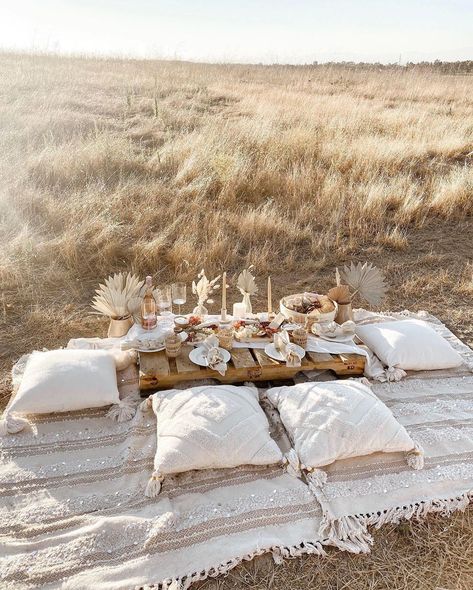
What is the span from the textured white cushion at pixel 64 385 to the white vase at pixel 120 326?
524 mm

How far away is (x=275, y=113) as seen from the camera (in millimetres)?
10016

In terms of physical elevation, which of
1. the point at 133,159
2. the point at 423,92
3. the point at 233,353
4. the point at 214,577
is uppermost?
the point at 423,92

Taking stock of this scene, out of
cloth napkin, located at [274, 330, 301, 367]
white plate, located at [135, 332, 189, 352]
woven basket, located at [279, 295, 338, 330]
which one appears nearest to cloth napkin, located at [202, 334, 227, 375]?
white plate, located at [135, 332, 189, 352]

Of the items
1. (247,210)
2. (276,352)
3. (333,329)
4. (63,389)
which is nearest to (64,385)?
(63,389)

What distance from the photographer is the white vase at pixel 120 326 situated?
3.60 m

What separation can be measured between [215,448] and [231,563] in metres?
0.52

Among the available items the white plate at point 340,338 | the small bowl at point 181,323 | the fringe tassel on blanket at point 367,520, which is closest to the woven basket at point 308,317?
the white plate at point 340,338

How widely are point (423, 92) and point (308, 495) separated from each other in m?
14.2

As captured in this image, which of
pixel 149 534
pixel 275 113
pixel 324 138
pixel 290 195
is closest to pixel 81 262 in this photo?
pixel 290 195

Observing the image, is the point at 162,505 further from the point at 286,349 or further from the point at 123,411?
the point at 286,349

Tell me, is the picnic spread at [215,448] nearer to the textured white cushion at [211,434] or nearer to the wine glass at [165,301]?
the textured white cushion at [211,434]

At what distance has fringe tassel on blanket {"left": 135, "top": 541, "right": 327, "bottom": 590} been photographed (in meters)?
2.01

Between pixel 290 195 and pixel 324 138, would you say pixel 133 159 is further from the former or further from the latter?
pixel 324 138

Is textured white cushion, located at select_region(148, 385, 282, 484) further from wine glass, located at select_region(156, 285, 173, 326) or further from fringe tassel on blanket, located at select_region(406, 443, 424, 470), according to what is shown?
wine glass, located at select_region(156, 285, 173, 326)
